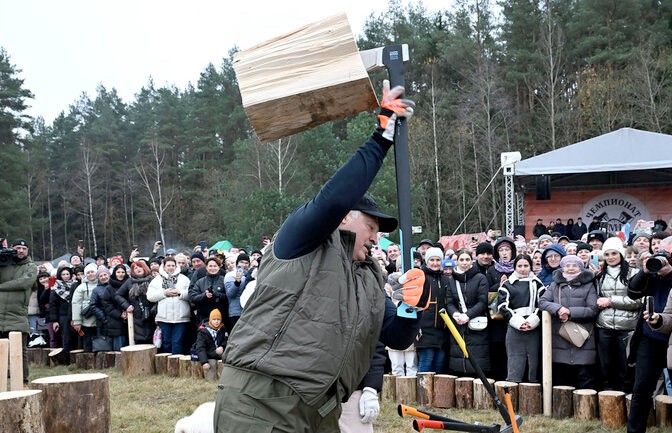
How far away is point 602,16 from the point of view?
3322cm

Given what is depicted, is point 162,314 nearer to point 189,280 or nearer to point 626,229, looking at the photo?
point 189,280

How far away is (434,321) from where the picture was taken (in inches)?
305

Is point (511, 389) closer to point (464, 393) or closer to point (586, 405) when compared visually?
point (464, 393)

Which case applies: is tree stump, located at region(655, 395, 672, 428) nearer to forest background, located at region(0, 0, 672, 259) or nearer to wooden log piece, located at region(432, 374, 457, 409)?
wooden log piece, located at region(432, 374, 457, 409)

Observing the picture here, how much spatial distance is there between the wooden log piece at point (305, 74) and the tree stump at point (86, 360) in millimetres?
8958

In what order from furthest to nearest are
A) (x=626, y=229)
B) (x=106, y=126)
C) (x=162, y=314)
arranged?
1. (x=106, y=126)
2. (x=626, y=229)
3. (x=162, y=314)

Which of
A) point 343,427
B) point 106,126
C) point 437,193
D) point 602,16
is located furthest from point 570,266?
point 106,126

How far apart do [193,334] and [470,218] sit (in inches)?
978

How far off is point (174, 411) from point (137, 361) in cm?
233

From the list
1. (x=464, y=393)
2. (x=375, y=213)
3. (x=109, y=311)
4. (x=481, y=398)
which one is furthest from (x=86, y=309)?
(x=375, y=213)

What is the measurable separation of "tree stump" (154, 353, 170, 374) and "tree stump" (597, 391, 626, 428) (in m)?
5.85

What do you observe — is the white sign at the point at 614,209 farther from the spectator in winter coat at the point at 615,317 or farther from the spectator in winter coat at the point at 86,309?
the spectator in winter coat at the point at 86,309

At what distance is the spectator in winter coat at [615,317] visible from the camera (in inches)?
259

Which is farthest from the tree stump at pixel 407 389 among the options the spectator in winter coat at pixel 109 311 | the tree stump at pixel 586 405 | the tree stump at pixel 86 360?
the tree stump at pixel 86 360
